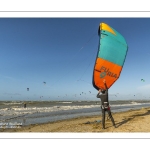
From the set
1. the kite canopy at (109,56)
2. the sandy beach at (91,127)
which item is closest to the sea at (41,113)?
the sandy beach at (91,127)

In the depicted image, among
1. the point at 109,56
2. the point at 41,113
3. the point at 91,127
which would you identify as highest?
the point at 109,56

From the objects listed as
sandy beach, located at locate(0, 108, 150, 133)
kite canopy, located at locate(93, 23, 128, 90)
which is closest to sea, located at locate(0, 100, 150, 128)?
sandy beach, located at locate(0, 108, 150, 133)

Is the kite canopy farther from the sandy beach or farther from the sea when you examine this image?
the sea

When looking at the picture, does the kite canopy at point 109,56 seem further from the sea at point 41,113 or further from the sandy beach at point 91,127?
the sea at point 41,113

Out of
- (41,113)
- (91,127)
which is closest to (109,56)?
(91,127)

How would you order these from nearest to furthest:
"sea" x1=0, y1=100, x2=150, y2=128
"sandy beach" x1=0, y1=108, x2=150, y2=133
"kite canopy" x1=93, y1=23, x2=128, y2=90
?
"sandy beach" x1=0, y1=108, x2=150, y2=133 < "kite canopy" x1=93, y1=23, x2=128, y2=90 < "sea" x1=0, y1=100, x2=150, y2=128

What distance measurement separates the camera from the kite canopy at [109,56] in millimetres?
7969

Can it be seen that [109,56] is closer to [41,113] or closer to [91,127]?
[91,127]

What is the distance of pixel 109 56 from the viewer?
825cm

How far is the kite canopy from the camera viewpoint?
797 centimetres
